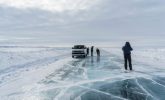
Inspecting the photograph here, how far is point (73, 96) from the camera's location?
11758 mm

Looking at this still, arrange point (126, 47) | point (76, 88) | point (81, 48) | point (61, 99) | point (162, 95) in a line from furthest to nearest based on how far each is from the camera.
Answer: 1. point (81, 48)
2. point (126, 47)
3. point (76, 88)
4. point (162, 95)
5. point (61, 99)

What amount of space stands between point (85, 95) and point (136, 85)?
11.1 ft

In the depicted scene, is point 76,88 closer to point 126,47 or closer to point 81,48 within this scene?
point 126,47

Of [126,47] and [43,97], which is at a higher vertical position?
[126,47]

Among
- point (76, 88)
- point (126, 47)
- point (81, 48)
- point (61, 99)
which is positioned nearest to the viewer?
point (61, 99)

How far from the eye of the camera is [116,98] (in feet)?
37.1

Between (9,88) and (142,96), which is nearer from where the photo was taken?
(142,96)

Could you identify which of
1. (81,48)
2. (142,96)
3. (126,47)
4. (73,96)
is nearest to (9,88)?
(73,96)

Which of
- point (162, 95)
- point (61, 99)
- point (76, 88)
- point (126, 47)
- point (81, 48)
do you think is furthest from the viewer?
point (81, 48)

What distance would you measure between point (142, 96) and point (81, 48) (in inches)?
1321

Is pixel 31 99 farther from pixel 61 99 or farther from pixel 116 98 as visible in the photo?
pixel 116 98

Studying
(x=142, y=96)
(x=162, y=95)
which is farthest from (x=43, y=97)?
(x=162, y=95)

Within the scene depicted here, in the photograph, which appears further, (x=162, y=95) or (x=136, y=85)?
(x=136, y=85)

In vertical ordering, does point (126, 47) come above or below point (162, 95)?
above
